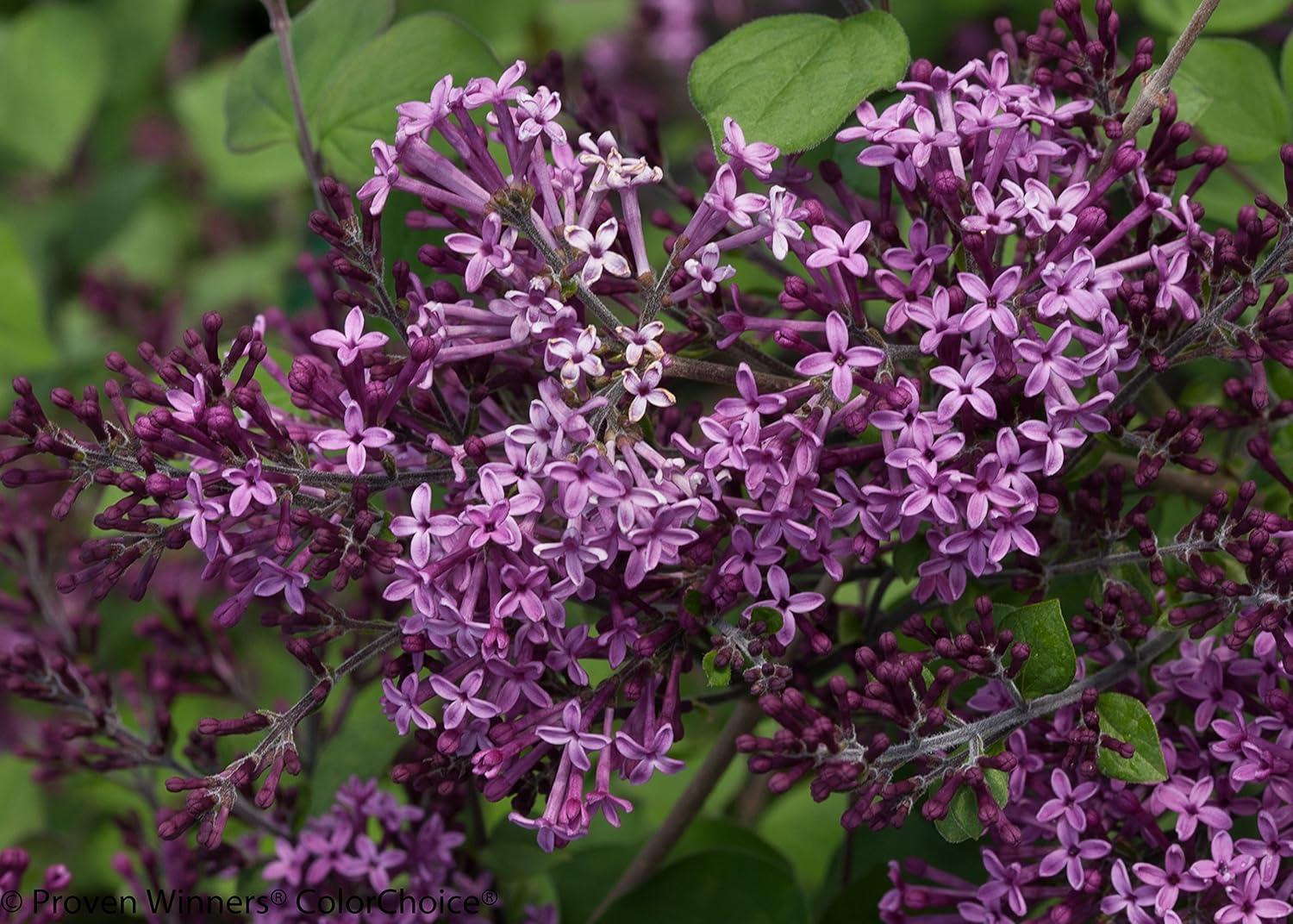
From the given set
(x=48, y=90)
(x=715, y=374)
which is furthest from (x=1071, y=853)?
(x=48, y=90)

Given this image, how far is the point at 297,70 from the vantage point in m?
2.37

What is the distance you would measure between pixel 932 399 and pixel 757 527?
270 mm

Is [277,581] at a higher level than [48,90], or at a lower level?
higher

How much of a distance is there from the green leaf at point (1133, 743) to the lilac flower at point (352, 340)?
0.93 meters

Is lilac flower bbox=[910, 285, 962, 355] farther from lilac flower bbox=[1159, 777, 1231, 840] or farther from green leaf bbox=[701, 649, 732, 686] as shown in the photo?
lilac flower bbox=[1159, 777, 1231, 840]

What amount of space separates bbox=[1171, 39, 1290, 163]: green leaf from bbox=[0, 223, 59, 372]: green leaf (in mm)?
2589

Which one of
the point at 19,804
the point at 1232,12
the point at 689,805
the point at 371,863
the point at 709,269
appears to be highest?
the point at 709,269

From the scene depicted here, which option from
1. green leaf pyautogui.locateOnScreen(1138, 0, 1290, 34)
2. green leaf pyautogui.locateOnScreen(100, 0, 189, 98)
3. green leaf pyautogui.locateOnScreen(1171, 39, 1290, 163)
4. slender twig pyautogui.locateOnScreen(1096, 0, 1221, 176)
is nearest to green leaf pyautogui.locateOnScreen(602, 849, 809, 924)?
slender twig pyautogui.locateOnScreen(1096, 0, 1221, 176)

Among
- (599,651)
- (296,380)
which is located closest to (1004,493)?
(599,651)

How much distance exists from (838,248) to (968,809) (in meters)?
0.65

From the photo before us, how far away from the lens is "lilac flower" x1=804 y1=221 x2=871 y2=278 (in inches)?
57.3

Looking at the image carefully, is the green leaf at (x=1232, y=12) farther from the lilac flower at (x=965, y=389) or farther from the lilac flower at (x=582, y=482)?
the lilac flower at (x=582, y=482)

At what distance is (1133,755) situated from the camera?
1505 millimetres

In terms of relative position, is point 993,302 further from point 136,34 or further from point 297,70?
point 136,34
